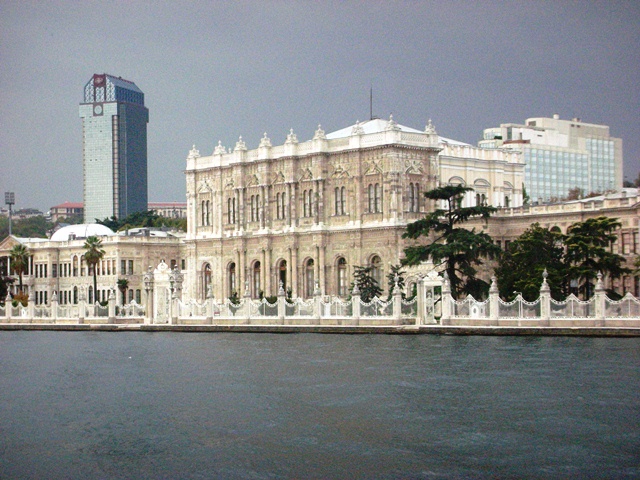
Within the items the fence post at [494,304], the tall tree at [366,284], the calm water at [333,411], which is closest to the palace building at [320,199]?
the tall tree at [366,284]

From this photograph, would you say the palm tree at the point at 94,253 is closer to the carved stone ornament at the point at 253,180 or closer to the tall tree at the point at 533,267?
the carved stone ornament at the point at 253,180

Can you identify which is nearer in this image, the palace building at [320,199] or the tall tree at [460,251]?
the tall tree at [460,251]

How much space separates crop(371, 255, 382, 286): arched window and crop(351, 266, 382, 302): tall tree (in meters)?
3.08

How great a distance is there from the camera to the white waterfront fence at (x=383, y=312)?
150 ft

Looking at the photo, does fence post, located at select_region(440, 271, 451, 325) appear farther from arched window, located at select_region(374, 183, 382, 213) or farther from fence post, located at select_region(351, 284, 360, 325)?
arched window, located at select_region(374, 183, 382, 213)

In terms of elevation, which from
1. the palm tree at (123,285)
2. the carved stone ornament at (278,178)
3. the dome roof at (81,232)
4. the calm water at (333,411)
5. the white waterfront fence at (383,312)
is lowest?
the calm water at (333,411)

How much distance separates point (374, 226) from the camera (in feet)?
230

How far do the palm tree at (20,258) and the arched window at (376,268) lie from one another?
106 ft

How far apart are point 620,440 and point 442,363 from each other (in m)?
13.7

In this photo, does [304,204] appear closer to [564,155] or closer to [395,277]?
[395,277]

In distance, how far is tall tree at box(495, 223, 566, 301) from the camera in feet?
168

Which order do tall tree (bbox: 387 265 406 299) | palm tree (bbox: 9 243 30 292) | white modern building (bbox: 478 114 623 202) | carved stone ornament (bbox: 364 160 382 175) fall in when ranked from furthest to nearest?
white modern building (bbox: 478 114 623 202)
palm tree (bbox: 9 243 30 292)
carved stone ornament (bbox: 364 160 382 175)
tall tree (bbox: 387 265 406 299)

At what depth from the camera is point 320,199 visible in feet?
240

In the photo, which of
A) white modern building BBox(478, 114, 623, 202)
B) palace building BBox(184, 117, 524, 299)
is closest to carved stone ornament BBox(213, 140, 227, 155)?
palace building BBox(184, 117, 524, 299)
